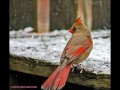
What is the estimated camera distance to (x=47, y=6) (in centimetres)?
619

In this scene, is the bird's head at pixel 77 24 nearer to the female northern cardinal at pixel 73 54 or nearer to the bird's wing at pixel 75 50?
the female northern cardinal at pixel 73 54

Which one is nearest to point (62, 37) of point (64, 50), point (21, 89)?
point (64, 50)

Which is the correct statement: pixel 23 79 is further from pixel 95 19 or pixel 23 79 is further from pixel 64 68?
pixel 95 19

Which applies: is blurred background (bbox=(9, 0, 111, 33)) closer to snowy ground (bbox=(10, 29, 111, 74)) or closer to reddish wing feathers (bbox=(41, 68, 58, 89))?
snowy ground (bbox=(10, 29, 111, 74))

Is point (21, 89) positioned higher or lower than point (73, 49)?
lower

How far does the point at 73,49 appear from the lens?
19.3 feet

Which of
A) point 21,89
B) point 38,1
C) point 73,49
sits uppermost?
point 38,1

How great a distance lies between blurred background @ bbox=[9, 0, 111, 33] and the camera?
19.7ft

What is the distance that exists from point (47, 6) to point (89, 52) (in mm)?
618

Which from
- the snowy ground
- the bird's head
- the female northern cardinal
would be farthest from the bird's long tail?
the bird's head

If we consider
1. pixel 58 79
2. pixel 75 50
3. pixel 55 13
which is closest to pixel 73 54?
pixel 75 50

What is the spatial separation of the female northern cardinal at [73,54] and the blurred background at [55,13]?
0.10 meters

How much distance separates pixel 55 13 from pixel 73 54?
47 centimetres

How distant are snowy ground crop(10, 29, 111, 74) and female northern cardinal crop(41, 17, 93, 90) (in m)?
0.06
